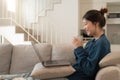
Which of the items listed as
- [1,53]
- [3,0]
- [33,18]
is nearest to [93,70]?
[1,53]

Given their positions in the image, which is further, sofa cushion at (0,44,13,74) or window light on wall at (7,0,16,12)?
window light on wall at (7,0,16,12)

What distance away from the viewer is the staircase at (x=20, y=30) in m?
4.82

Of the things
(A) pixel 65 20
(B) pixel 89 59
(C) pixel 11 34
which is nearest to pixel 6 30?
(C) pixel 11 34

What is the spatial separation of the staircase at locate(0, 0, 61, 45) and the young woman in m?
2.75

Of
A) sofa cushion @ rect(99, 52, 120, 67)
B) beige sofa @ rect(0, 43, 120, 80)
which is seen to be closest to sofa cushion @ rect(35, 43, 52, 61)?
beige sofa @ rect(0, 43, 120, 80)

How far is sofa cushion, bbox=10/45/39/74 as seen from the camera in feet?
8.66

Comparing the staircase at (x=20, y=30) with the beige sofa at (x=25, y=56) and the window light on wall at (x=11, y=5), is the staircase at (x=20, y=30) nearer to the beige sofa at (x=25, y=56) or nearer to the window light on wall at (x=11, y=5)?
the window light on wall at (x=11, y=5)

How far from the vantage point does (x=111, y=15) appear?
505 cm

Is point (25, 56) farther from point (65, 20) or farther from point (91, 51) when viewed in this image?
point (65, 20)

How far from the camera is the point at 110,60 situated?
2.03m

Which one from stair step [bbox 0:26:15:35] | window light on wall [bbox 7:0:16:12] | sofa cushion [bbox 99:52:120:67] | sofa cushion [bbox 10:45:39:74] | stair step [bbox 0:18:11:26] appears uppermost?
window light on wall [bbox 7:0:16:12]

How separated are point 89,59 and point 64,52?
65 cm

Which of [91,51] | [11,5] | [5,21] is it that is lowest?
[91,51]

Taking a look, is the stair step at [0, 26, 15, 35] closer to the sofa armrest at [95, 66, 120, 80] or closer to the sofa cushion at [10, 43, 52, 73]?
the sofa cushion at [10, 43, 52, 73]
